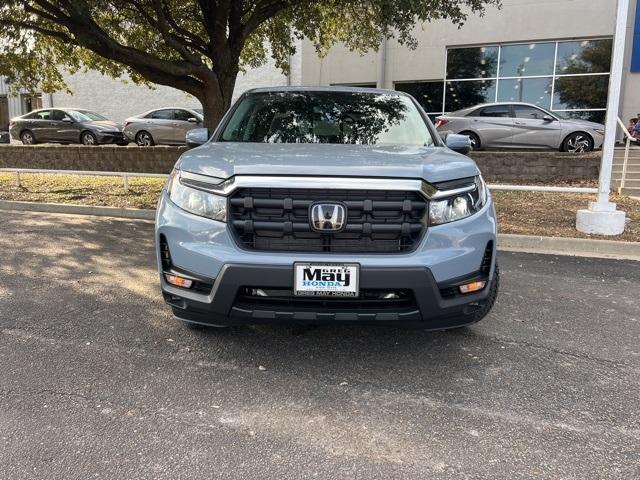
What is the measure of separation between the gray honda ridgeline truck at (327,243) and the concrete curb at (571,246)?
159 inches

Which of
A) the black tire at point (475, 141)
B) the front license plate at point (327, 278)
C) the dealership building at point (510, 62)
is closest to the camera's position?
the front license plate at point (327, 278)

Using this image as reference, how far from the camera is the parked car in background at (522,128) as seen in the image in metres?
12.4

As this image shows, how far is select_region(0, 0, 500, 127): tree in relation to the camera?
28.8 feet

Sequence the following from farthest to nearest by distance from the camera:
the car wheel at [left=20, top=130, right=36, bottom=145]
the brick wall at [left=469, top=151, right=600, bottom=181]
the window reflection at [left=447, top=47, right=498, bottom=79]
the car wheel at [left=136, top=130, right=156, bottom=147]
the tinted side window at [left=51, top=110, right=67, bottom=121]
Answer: the car wheel at [left=20, top=130, right=36, bottom=145] < the window reflection at [left=447, top=47, right=498, bottom=79] < the tinted side window at [left=51, top=110, right=67, bottom=121] < the car wheel at [left=136, top=130, right=156, bottom=147] < the brick wall at [left=469, top=151, right=600, bottom=181]

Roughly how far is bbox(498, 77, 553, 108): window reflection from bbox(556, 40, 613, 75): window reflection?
2.01ft

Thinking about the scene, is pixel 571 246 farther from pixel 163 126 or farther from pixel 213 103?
pixel 163 126

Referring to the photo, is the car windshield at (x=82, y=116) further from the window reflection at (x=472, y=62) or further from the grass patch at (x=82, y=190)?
the window reflection at (x=472, y=62)

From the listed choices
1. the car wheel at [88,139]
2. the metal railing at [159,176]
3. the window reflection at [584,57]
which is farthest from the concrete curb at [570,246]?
the car wheel at [88,139]

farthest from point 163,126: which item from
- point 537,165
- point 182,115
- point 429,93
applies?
point 537,165

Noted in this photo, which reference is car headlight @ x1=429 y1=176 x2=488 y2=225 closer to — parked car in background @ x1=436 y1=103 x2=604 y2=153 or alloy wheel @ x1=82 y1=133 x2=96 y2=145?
parked car in background @ x1=436 y1=103 x2=604 y2=153

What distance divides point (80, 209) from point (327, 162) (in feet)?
23.9

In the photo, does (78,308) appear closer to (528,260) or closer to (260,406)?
(260,406)

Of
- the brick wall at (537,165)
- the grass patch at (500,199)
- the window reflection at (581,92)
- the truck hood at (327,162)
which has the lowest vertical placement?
the grass patch at (500,199)

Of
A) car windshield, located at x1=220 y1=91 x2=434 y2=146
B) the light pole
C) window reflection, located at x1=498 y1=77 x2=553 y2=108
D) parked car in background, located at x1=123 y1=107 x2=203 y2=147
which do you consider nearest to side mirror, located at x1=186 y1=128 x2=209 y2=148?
car windshield, located at x1=220 y1=91 x2=434 y2=146
